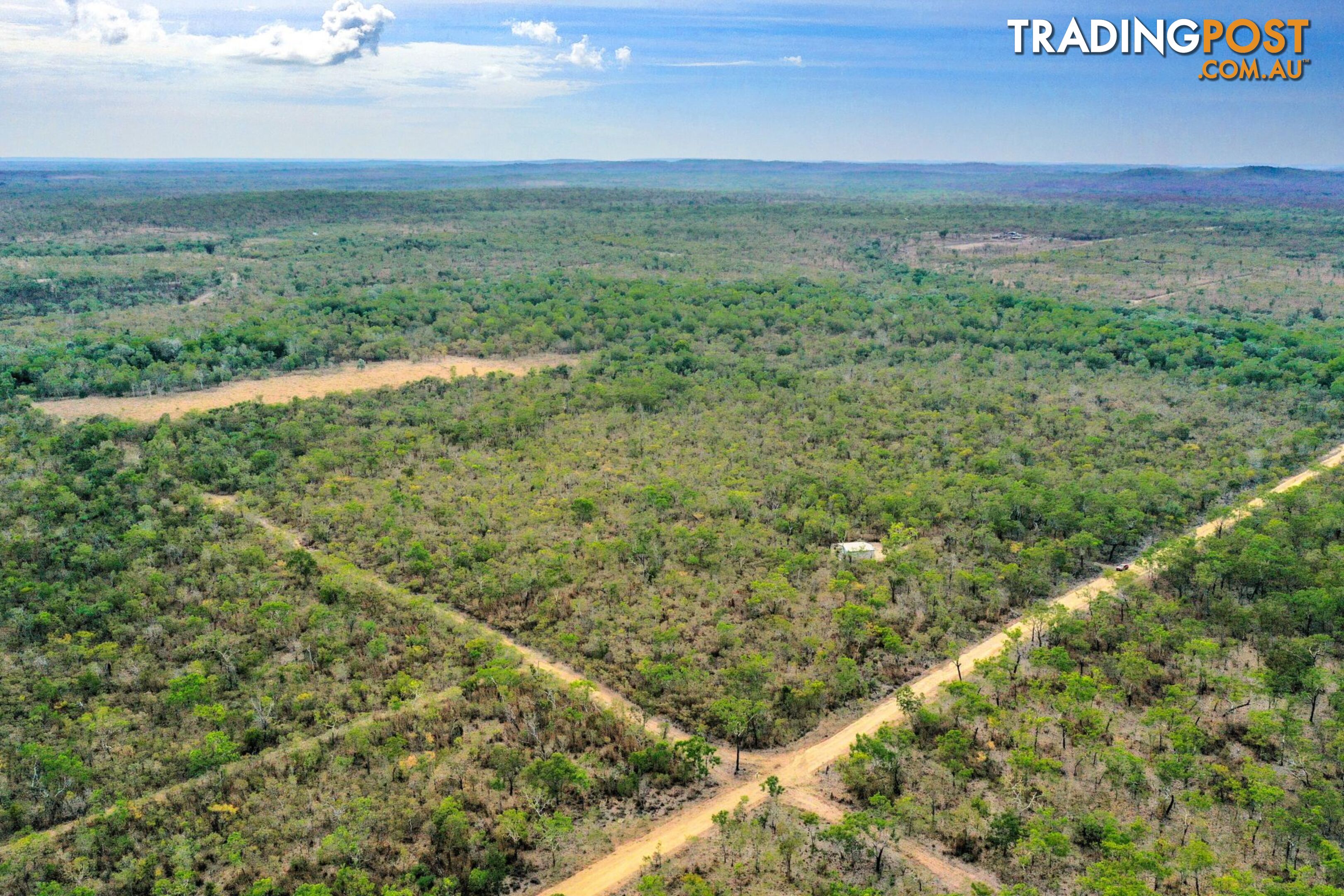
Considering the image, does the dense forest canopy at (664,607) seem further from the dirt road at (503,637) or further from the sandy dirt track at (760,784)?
the sandy dirt track at (760,784)

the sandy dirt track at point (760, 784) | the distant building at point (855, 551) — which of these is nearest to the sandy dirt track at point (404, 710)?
the sandy dirt track at point (760, 784)

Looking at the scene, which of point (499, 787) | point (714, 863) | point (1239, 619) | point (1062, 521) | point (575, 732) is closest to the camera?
point (714, 863)

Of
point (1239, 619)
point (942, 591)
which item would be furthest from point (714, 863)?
point (1239, 619)

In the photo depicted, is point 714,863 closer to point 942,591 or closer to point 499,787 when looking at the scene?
point 499,787

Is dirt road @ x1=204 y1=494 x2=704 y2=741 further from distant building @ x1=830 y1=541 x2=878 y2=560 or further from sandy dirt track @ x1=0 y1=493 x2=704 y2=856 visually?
distant building @ x1=830 y1=541 x2=878 y2=560

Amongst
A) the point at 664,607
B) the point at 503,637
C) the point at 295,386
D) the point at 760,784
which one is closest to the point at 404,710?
the point at 503,637

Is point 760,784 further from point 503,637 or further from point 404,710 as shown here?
point 503,637

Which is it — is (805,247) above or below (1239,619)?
above
